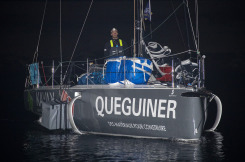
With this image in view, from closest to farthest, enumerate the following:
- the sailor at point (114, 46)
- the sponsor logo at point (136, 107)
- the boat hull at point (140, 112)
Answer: the boat hull at point (140, 112) → the sponsor logo at point (136, 107) → the sailor at point (114, 46)

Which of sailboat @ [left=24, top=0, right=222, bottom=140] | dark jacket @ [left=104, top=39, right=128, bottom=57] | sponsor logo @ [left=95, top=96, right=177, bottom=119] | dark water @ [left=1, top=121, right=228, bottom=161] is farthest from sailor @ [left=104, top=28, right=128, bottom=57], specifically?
dark water @ [left=1, top=121, right=228, bottom=161]

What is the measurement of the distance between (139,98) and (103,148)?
1.66 meters

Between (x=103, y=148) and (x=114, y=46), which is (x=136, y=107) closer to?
(x=103, y=148)

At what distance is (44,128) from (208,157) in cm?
671

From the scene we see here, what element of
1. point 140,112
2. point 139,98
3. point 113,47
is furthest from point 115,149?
point 113,47

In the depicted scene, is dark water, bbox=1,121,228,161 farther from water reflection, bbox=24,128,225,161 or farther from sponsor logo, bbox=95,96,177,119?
sponsor logo, bbox=95,96,177,119

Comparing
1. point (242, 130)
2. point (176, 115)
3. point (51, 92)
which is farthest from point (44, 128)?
point (242, 130)

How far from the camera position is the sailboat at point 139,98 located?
33.9 feet

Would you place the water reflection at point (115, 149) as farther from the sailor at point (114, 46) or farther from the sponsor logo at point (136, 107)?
the sailor at point (114, 46)

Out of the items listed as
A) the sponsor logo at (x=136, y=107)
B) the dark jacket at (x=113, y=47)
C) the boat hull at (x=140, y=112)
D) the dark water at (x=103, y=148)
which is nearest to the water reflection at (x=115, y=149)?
the dark water at (x=103, y=148)

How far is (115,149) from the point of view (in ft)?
32.2

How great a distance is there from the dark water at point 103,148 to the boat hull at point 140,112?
0.27 metres

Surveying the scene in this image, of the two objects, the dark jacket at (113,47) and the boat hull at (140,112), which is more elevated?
the dark jacket at (113,47)

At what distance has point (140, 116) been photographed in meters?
10.8
